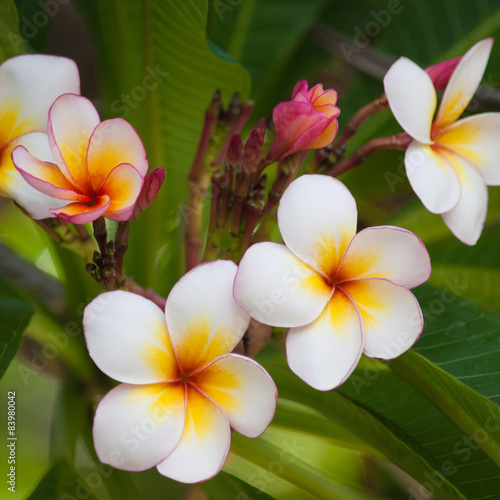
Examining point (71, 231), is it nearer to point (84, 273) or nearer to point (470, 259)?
point (84, 273)

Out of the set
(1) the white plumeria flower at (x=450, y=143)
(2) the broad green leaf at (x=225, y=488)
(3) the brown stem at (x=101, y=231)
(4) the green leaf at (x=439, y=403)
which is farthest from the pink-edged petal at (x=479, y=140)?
(2) the broad green leaf at (x=225, y=488)

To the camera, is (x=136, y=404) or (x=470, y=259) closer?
(x=136, y=404)

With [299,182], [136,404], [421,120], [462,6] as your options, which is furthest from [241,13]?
[136,404]

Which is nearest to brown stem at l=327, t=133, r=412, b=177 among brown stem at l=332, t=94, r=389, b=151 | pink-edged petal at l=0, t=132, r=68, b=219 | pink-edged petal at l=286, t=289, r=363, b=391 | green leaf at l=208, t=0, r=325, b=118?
brown stem at l=332, t=94, r=389, b=151

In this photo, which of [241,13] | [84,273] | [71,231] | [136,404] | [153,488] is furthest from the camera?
[241,13]

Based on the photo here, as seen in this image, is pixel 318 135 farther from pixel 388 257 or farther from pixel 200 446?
pixel 200 446

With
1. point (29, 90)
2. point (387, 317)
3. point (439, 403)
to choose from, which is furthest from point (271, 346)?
point (29, 90)

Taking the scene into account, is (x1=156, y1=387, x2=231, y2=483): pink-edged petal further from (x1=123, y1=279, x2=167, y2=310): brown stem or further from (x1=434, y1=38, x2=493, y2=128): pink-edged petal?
(x1=434, y1=38, x2=493, y2=128): pink-edged petal

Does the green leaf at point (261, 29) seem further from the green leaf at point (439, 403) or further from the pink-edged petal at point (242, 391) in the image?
the pink-edged petal at point (242, 391)
